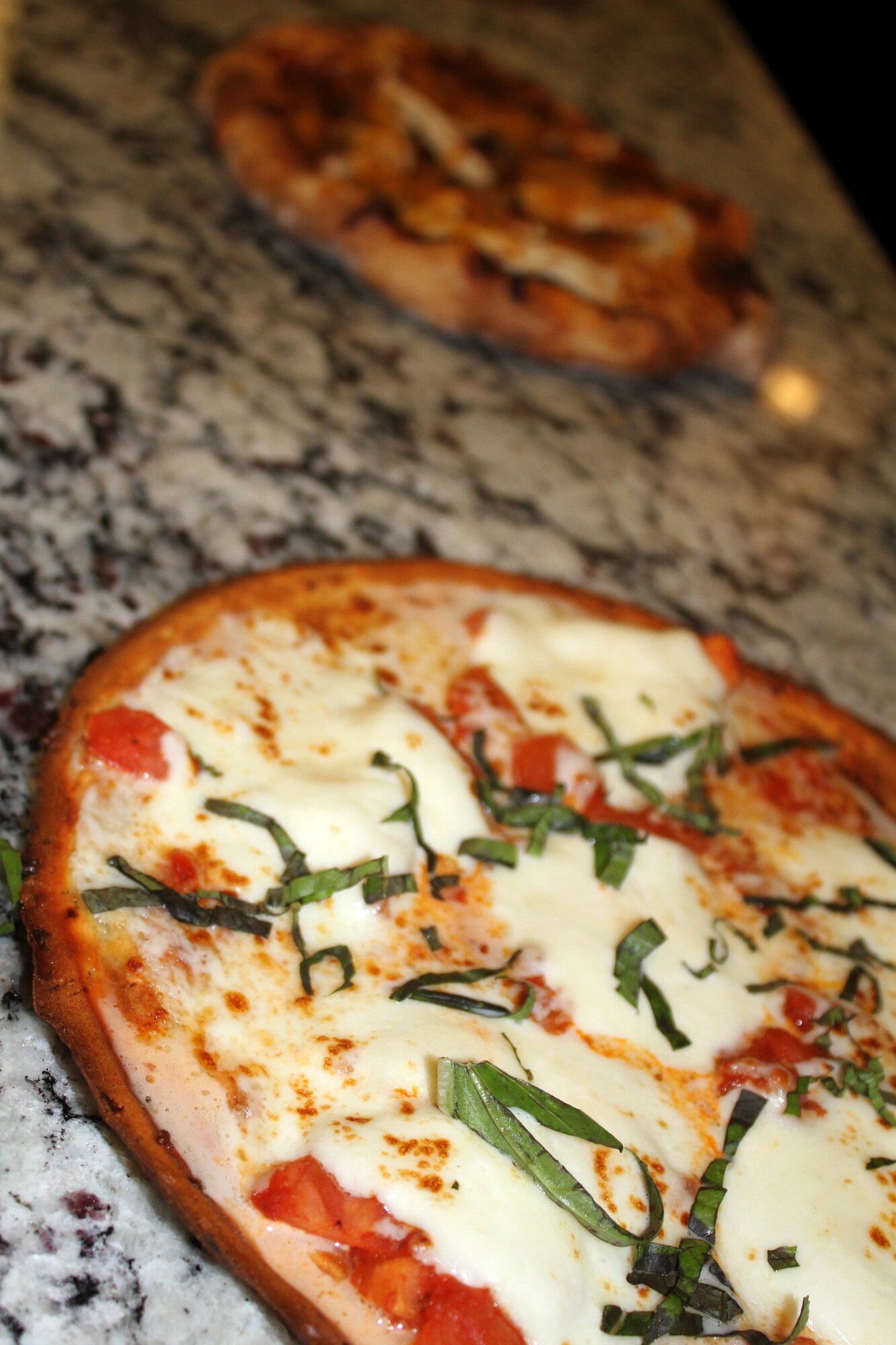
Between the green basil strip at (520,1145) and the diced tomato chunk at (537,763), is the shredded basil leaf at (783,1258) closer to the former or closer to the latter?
the green basil strip at (520,1145)

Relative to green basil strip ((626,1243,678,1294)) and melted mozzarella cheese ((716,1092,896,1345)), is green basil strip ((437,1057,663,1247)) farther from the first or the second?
melted mozzarella cheese ((716,1092,896,1345))

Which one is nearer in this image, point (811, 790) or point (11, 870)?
point (11, 870)

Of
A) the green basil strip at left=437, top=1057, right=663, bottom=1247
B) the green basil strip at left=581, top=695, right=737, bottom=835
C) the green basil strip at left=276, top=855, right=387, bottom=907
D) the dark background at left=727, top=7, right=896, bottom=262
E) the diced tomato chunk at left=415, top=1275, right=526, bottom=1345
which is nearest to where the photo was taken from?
the diced tomato chunk at left=415, top=1275, right=526, bottom=1345

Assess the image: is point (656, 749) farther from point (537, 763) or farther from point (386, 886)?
point (386, 886)

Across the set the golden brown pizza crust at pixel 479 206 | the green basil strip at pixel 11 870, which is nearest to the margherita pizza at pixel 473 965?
the green basil strip at pixel 11 870

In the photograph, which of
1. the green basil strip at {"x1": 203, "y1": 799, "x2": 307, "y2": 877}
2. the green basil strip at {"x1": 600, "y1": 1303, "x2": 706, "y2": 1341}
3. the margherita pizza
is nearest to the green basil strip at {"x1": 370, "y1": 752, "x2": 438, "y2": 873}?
the margherita pizza

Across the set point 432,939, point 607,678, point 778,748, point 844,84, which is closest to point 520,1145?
point 432,939
